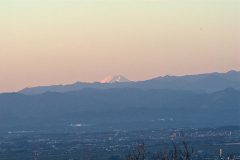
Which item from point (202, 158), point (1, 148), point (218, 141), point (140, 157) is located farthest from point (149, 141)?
point (140, 157)

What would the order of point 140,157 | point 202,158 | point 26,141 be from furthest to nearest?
point 26,141
point 202,158
point 140,157

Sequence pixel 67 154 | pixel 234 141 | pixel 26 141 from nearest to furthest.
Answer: pixel 67 154
pixel 234 141
pixel 26 141

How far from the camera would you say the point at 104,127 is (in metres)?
197

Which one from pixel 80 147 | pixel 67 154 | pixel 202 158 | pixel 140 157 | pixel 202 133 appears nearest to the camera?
pixel 140 157

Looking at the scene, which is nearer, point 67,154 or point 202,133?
point 67,154

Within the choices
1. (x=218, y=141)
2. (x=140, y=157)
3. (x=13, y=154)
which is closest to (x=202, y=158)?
(x=13, y=154)

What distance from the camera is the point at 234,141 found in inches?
5103

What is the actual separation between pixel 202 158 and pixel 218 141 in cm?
3665

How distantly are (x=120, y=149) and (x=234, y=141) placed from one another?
2029 centimetres

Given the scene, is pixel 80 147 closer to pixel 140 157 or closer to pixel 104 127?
pixel 104 127

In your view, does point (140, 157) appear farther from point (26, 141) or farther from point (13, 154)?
point (26, 141)

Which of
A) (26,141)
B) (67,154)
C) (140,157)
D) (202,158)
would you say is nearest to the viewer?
(140,157)

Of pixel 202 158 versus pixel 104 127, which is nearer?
pixel 202 158

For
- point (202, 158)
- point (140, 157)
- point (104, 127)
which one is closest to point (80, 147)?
point (202, 158)
